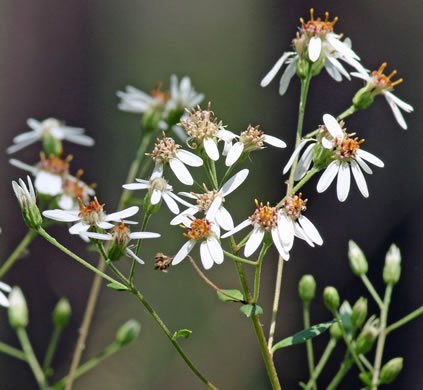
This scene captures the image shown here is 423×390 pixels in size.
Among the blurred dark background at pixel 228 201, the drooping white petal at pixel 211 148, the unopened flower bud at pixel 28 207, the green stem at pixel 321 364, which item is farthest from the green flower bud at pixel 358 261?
the blurred dark background at pixel 228 201

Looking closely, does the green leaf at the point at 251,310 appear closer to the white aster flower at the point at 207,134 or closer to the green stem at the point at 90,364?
the white aster flower at the point at 207,134

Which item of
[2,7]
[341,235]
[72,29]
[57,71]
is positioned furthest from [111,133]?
[341,235]

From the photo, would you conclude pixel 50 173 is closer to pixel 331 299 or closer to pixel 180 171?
pixel 180 171

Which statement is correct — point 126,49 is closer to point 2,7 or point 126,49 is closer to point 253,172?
point 2,7

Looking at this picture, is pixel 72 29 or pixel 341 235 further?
pixel 72 29

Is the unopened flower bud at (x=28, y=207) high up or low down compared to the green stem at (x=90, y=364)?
up

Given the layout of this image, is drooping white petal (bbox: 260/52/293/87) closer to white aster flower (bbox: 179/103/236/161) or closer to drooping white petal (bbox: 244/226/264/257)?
white aster flower (bbox: 179/103/236/161)
